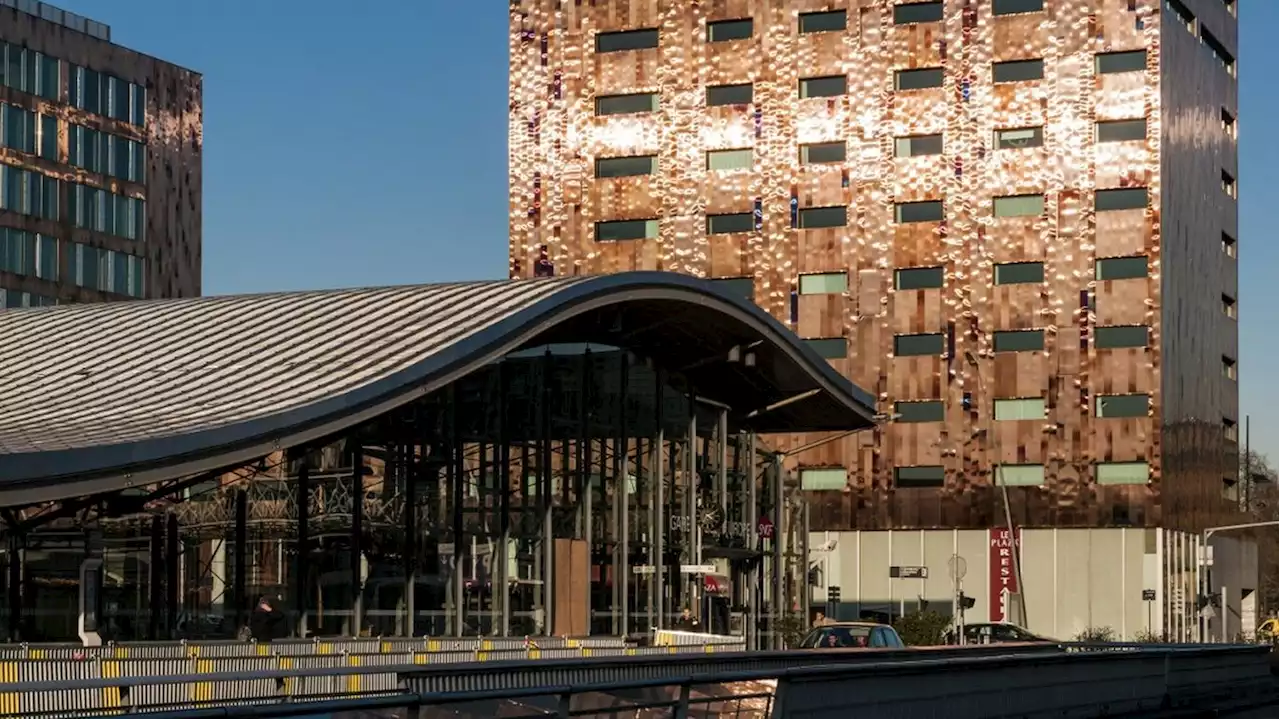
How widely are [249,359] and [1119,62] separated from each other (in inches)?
1850

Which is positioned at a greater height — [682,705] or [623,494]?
[623,494]

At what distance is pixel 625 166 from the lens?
92.6 metres

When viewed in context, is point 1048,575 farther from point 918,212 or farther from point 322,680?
point 322,680

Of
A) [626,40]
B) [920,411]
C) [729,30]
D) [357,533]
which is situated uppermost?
[729,30]

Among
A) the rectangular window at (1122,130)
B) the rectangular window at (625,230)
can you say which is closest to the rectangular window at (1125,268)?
the rectangular window at (1122,130)

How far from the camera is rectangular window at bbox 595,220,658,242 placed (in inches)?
3625

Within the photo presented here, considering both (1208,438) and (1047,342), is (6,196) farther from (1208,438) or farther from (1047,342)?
(1208,438)

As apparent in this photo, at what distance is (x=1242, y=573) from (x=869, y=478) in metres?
26.1

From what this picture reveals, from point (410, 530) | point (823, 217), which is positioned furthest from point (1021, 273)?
point (410, 530)

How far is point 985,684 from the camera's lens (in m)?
27.6

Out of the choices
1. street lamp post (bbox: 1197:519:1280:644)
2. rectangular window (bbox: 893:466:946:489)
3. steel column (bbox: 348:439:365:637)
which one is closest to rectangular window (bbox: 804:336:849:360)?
rectangular window (bbox: 893:466:946:489)

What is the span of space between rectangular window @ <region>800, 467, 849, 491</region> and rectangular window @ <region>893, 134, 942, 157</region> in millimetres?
12897

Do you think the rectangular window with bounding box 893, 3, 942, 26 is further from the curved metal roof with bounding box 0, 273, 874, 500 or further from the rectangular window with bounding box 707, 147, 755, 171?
the curved metal roof with bounding box 0, 273, 874, 500

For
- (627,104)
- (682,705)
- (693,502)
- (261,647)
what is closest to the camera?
(682,705)
